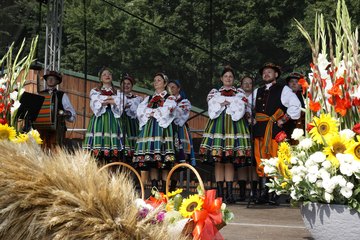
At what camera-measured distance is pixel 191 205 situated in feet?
6.25

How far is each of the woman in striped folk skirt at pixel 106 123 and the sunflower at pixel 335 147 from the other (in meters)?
4.26

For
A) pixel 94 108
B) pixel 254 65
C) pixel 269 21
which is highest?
pixel 269 21

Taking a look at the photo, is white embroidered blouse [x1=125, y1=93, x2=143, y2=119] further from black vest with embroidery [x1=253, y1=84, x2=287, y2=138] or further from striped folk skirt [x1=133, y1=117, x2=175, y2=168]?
black vest with embroidery [x1=253, y1=84, x2=287, y2=138]

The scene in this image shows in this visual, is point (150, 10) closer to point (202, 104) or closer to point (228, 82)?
point (202, 104)

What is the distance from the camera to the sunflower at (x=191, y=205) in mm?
1842

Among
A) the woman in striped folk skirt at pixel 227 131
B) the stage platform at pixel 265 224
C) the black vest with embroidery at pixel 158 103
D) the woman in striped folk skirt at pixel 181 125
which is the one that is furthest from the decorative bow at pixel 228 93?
the stage platform at pixel 265 224

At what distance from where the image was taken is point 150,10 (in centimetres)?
2062

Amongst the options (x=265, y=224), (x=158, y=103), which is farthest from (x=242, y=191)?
(x=265, y=224)

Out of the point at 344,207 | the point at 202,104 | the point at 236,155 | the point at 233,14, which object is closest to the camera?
the point at 344,207

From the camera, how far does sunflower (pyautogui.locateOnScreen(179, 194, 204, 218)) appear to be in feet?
6.04

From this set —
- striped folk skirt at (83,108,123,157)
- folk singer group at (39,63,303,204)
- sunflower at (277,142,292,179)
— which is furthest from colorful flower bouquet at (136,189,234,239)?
striped folk skirt at (83,108,123,157)

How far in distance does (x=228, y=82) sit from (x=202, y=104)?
A: 852 centimetres

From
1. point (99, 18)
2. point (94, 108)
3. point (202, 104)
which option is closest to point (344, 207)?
point (94, 108)

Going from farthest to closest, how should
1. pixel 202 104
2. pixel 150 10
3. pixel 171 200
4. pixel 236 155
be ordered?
pixel 150 10 < pixel 202 104 < pixel 236 155 < pixel 171 200
